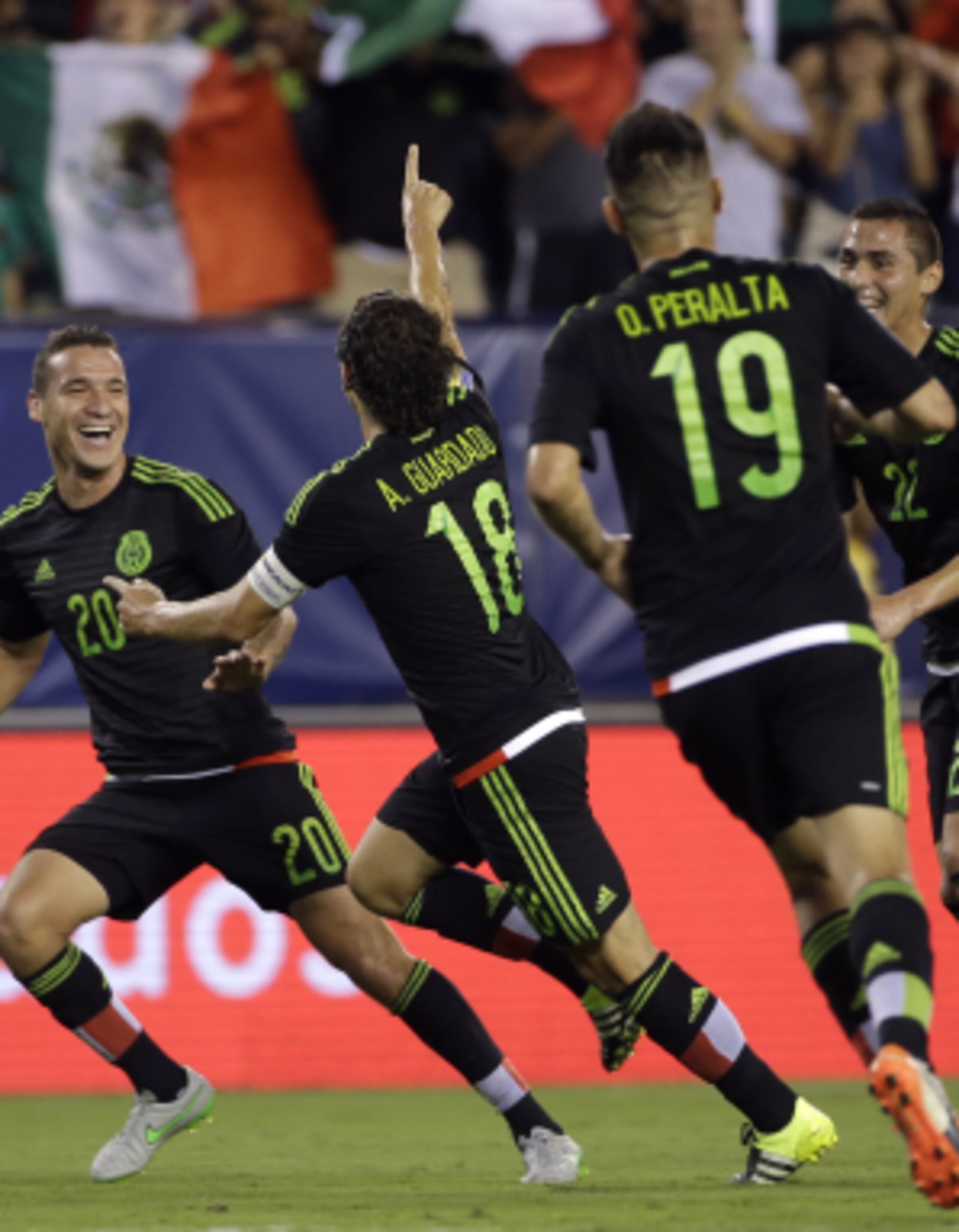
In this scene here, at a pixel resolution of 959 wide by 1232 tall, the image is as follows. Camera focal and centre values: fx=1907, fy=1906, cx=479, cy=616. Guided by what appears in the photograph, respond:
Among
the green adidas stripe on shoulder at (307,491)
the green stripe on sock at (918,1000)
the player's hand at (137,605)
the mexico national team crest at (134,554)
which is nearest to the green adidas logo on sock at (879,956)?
the green stripe on sock at (918,1000)

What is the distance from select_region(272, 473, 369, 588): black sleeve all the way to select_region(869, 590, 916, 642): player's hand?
132 centimetres

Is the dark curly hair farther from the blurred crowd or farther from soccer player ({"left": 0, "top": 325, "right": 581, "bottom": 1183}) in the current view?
the blurred crowd

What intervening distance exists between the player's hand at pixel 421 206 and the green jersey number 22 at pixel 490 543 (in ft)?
3.64

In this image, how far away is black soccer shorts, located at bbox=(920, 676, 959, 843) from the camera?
5.79 metres

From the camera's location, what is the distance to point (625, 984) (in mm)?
5074

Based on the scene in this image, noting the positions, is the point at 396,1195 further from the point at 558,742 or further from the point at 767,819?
the point at 767,819

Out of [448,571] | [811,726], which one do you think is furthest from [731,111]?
[811,726]

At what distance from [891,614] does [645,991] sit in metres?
1.19

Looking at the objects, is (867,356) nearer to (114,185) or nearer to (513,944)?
(513,944)

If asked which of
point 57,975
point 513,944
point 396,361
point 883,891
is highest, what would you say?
point 396,361

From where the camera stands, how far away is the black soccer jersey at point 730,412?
168 inches

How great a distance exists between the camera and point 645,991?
5.06 m

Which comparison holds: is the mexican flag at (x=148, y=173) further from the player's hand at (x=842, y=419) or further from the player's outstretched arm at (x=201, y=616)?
the player's hand at (x=842, y=419)

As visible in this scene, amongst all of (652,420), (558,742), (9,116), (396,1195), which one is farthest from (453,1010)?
(9,116)
